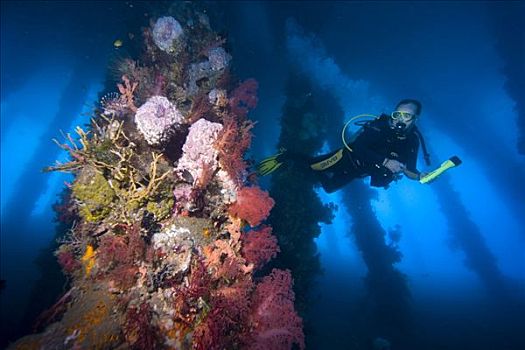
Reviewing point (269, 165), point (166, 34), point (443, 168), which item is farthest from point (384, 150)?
point (166, 34)

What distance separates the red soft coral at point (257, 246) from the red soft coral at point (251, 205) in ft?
0.73

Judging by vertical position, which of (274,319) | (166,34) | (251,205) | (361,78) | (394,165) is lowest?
(274,319)

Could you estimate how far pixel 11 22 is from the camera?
17.1m

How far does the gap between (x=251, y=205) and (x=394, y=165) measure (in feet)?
13.0

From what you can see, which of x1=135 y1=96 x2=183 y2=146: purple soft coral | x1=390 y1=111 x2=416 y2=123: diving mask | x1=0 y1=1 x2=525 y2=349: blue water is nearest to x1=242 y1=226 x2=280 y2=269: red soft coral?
x1=135 y1=96 x2=183 y2=146: purple soft coral

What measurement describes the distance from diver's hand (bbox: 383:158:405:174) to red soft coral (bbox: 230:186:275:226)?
3.66 metres

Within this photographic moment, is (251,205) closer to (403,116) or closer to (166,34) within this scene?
(403,116)

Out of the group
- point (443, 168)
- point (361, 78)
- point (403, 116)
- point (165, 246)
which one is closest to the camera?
point (165, 246)

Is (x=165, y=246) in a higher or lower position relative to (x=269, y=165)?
lower

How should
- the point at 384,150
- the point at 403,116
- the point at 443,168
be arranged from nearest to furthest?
the point at 443,168, the point at 403,116, the point at 384,150

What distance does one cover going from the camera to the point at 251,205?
4258 millimetres

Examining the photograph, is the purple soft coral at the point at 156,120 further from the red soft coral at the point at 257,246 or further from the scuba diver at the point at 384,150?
the scuba diver at the point at 384,150

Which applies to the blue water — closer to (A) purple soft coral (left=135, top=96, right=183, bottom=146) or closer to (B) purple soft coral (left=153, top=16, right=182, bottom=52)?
(B) purple soft coral (left=153, top=16, right=182, bottom=52)

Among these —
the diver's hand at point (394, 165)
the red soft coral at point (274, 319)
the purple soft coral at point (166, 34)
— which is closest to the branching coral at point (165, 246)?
the red soft coral at point (274, 319)
